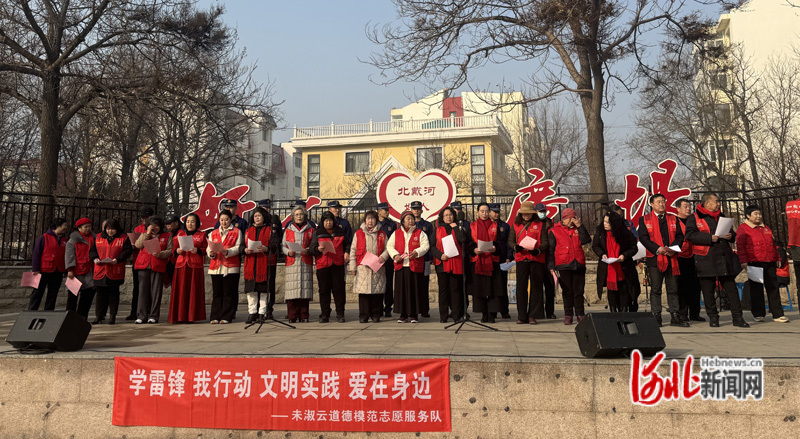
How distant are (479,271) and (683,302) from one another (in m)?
3.06

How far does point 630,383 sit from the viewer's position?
472cm

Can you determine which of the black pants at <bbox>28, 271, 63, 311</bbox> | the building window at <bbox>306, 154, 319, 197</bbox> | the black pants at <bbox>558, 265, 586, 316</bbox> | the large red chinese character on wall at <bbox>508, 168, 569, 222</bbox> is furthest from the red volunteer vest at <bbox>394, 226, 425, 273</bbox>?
the building window at <bbox>306, 154, 319, 197</bbox>

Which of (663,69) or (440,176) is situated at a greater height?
(663,69)

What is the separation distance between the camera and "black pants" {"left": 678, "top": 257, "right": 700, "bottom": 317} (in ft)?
26.7

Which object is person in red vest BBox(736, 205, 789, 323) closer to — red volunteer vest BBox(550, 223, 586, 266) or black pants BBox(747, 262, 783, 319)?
black pants BBox(747, 262, 783, 319)

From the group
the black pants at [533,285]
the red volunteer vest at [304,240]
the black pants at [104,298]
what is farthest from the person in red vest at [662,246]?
the black pants at [104,298]

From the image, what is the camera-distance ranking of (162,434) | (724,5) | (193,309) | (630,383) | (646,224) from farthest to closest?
(724,5) < (193,309) < (646,224) < (162,434) < (630,383)

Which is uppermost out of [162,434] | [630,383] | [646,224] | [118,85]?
[118,85]

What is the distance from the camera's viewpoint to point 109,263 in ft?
30.8

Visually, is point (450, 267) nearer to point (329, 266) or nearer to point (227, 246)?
point (329, 266)

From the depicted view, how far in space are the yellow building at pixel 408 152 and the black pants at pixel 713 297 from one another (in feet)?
77.5

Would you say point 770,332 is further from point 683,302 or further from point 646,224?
point 646,224

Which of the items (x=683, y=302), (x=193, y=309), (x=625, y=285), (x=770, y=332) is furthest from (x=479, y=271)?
(x=193, y=309)

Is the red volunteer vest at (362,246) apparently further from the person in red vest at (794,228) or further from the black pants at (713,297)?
the person in red vest at (794,228)
